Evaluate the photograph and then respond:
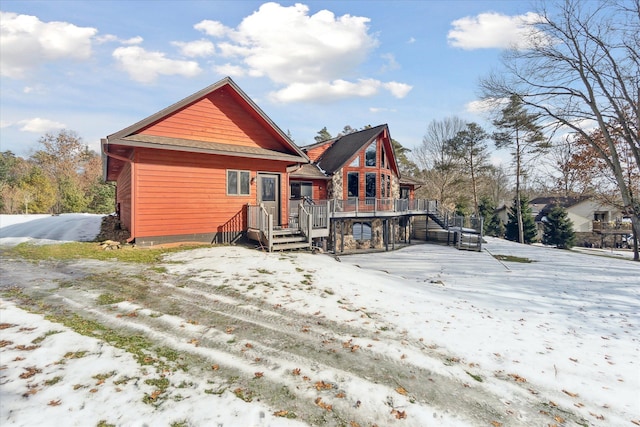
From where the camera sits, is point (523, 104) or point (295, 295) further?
point (523, 104)

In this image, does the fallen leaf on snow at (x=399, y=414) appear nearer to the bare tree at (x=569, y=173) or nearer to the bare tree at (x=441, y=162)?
the bare tree at (x=569, y=173)

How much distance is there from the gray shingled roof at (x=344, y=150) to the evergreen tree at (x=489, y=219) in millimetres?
25543

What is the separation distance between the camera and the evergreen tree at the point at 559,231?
34.9 metres

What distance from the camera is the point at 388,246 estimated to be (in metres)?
24.2

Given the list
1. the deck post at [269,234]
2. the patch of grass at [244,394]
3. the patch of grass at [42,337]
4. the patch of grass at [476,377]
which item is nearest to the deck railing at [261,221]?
the deck post at [269,234]

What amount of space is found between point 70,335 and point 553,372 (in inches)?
272

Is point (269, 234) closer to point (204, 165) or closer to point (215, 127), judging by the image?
point (204, 165)

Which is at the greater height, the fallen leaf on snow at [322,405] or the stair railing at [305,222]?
the stair railing at [305,222]

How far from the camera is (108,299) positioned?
18.1 feet

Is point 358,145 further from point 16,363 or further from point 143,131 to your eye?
point 16,363

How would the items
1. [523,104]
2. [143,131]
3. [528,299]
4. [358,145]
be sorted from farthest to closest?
[358,145], [523,104], [143,131], [528,299]

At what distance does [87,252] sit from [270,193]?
21.9 ft

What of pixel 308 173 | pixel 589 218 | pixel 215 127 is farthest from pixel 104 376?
pixel 589 218

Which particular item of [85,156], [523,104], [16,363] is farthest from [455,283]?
[85,156]
